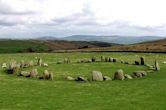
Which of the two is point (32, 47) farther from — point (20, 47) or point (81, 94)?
point (81, 94)

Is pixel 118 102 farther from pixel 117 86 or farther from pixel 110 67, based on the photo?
pixel 110 67

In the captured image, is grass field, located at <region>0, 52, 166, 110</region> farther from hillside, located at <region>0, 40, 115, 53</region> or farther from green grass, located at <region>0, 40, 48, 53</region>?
green grass, located at <region>0, 40, 48, 53</region>

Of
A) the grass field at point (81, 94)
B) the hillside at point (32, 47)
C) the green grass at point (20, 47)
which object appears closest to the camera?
the grass field at point (81, 94)

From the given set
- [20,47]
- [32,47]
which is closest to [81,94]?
[32,47]

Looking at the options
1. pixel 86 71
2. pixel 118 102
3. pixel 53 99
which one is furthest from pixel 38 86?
pixel 86 71

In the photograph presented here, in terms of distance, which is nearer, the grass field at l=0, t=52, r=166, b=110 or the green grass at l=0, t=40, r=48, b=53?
the grass field at l=0, t=52, r=166, b=110

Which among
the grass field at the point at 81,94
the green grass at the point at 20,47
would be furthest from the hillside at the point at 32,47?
the grass field at the point at 81,94

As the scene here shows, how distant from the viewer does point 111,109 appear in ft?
76.8

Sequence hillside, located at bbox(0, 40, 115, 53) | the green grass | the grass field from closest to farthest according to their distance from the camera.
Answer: the grass field
the green grass
hillside, located at bbox(0, 40, 115, 53)

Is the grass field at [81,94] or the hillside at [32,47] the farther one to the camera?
the hillside at [32,47]

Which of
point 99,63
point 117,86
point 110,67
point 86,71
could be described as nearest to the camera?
point 117,86

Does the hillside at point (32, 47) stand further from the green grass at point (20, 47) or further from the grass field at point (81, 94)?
the grass field at point (81, 94)

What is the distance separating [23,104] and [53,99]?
2530mm

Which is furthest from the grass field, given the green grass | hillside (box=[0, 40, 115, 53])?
the green grass
